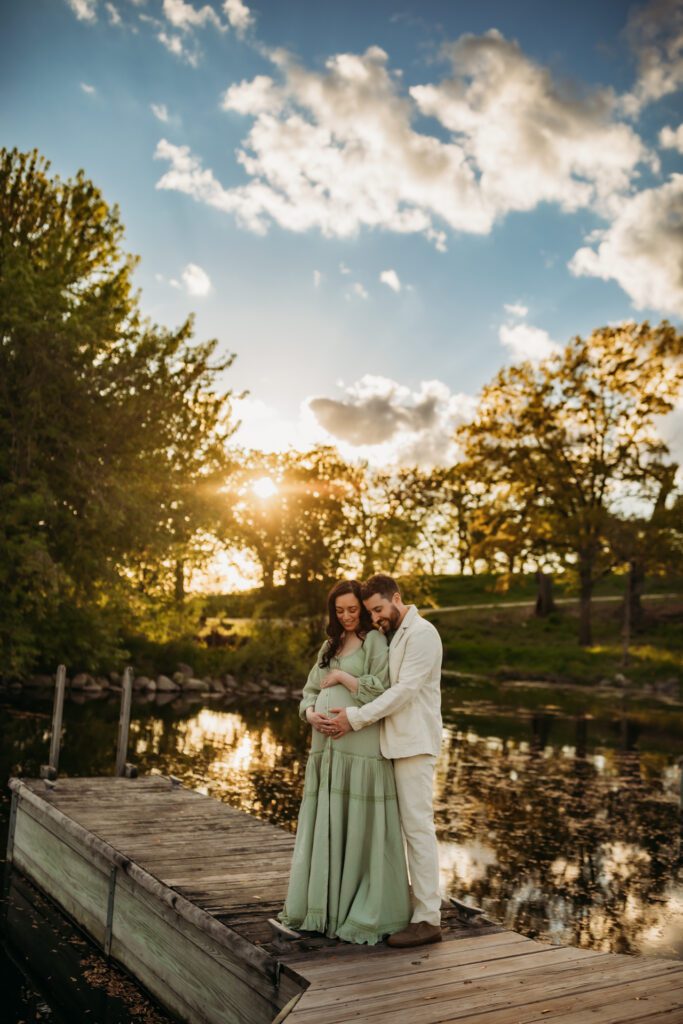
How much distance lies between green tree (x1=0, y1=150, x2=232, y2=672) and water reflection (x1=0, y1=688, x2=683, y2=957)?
125 inches

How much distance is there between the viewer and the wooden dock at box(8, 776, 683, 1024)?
177 inches

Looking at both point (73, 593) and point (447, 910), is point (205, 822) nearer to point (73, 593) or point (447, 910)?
point (447, 910)

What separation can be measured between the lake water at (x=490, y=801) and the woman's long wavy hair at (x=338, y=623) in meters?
3.00

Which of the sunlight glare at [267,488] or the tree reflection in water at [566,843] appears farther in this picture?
the sunlight glare at [267,488]

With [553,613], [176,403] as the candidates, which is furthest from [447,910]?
[553,613]

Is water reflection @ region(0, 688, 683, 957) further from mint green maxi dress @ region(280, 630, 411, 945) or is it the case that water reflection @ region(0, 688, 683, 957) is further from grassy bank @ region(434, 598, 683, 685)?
grassy bank @ region(434, 598, 683, 685)

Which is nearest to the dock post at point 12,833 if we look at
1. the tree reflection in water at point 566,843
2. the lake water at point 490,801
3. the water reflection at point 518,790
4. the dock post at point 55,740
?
the lake water at point 490,801

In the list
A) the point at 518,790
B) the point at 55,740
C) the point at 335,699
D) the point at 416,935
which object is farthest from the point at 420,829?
the point at 518,790

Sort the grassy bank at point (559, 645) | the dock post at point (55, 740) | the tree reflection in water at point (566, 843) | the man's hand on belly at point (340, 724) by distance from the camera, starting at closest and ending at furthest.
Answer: the man's hand on belly at point (340, 724) < the tree reflection in water at point (566, 843) < the dock post at point (55, 740) < the grassy bank at point (559, 645)

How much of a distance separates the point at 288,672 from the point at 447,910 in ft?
88.2

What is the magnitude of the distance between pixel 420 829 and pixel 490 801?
958 centimetres

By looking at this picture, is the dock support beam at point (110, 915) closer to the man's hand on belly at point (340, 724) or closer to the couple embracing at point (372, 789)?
the couple embracing at point (372, 789)

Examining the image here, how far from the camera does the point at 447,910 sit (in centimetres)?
627

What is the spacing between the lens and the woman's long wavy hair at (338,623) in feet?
18.9
